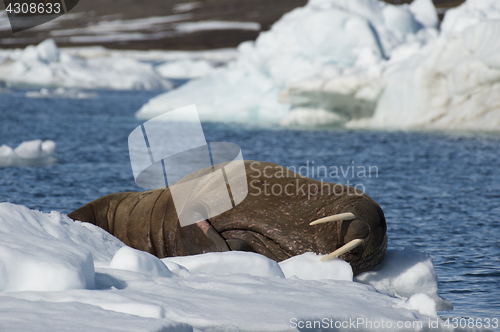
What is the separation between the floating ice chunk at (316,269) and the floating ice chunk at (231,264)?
0.23m

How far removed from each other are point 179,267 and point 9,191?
637cm

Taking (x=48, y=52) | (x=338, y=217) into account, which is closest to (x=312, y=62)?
(x=338, y=217)

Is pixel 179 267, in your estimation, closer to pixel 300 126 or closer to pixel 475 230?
pixel 475 230

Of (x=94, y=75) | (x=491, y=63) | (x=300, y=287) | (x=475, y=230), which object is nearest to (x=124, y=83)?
(x=94, y=75)

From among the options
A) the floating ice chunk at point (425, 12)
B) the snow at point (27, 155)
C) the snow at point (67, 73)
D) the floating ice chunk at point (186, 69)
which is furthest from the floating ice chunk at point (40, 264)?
the floating ice chunk at point (186, 69)

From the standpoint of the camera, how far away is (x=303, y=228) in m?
4.57

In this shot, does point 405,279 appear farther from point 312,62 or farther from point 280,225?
point 312,62

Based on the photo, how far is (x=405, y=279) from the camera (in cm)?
449

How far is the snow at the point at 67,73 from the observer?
126 ft

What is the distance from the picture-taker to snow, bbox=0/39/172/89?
126 ft

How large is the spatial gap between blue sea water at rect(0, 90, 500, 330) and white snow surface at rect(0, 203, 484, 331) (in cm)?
106

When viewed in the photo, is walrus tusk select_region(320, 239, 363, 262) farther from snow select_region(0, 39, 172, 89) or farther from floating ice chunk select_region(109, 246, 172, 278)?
snow select_region(0, 39, 172, 89)

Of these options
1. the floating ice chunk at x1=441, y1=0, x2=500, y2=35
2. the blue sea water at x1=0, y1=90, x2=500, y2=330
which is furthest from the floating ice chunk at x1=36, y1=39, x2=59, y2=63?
the floating ice chunk at x1=441, y1=0, x2=500, y2=35

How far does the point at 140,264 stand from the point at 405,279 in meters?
2.16
